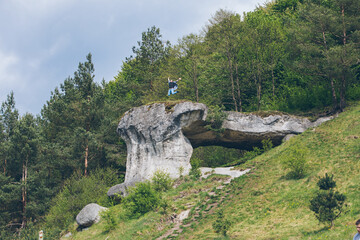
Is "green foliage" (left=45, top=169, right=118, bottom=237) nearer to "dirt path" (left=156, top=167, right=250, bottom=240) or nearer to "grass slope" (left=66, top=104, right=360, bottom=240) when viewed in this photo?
"grass slope" (left=66, top=104, right=360, bottom=240)

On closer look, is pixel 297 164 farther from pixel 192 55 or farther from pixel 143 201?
pixel 192 55

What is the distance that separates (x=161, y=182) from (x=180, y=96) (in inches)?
538

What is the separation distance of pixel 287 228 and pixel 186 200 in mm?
8388

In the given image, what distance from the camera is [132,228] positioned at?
20.8 meters

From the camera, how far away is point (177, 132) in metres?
27.6

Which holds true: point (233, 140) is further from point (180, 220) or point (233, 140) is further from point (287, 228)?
point (287, 228)

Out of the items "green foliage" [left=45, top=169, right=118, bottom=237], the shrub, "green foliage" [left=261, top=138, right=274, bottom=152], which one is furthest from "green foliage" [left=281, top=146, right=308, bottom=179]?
"green foliage" [left=45, top=169, right=118, bottom=237]

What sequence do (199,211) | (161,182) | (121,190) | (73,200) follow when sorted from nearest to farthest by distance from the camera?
1. (199,211)
2. (161,182)
3. (121,190)
4. (73,200)

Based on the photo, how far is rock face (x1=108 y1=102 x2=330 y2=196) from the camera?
27.2 m

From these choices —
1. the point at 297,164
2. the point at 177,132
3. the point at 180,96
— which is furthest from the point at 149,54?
the point at 297,164

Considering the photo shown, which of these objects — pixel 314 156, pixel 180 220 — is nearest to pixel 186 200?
pixel 180 220

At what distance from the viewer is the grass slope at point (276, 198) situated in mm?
14633

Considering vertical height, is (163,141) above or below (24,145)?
below

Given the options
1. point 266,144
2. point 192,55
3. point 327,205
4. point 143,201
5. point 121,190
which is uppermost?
point 192,55
